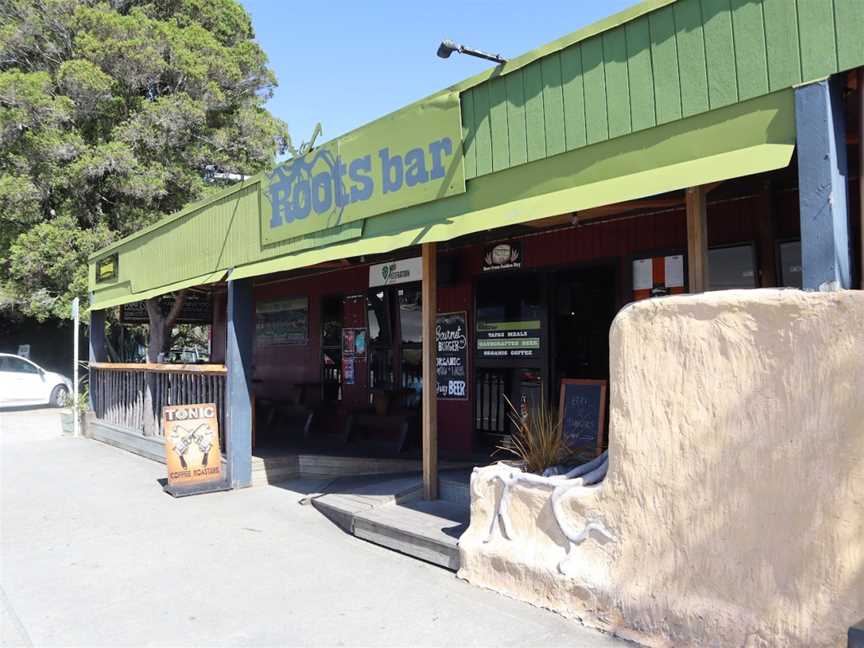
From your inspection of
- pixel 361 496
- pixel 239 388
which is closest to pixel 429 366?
pixel 361 496

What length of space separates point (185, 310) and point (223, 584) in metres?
11.4

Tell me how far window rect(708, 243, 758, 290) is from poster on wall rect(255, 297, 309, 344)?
7589mm

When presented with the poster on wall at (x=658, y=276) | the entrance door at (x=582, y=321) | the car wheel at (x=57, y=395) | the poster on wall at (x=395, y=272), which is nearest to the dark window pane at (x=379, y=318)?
the poster on wall at (x=395, y=272)

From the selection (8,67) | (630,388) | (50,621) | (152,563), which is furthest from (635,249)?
(8,67)

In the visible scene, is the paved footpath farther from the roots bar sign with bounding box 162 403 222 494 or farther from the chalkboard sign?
the chalkboard sign

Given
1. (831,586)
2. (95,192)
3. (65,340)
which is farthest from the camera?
(65,340)

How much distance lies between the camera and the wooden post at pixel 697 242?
4.48 m

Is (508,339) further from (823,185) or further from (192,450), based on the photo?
(823,185)

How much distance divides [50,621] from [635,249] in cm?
616

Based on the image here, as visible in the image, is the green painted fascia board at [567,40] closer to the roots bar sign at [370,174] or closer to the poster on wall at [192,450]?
the roots bar sign at [370,174]

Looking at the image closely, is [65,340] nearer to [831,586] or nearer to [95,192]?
[95,192]

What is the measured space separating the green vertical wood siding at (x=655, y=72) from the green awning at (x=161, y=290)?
518cm

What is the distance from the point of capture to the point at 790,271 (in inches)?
246

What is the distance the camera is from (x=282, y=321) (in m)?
13.1
